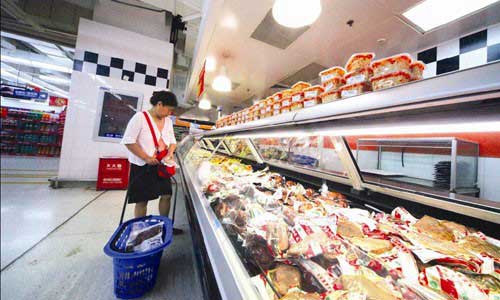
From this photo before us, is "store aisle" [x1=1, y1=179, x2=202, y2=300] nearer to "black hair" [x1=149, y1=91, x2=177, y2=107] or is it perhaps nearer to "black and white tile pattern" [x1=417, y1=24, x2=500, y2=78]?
"black hair" [x1=149, y1=91, x2=177, y2=107]

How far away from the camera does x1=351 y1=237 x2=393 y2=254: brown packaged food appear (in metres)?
0.75

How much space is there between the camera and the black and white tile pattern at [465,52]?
2.26m

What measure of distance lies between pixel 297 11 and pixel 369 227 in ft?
5.86

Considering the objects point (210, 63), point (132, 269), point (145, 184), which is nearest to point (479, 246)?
point (132, 269)

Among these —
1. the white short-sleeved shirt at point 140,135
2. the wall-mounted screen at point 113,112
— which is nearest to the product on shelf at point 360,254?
the white short-sleeved shirt at point 140,135

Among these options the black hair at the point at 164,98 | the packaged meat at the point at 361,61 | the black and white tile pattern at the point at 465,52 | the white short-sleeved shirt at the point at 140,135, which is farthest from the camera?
the black and white tile pattern at the point at 465,52

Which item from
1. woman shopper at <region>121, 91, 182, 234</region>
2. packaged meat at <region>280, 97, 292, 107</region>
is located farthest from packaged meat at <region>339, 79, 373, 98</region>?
woman shopper at <region>121, 91, 182, 234</region>

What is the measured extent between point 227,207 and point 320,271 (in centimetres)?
63

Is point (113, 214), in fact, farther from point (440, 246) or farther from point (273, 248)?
point (440, 246)

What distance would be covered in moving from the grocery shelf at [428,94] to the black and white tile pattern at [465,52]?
87.7 inches

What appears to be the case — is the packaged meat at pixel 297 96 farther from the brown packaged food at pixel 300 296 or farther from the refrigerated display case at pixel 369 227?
the brown packaged food at pixel 300 296

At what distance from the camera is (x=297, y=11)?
1674 millimetres

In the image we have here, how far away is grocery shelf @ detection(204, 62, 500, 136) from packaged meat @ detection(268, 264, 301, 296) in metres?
0.61

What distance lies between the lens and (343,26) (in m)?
2.72
